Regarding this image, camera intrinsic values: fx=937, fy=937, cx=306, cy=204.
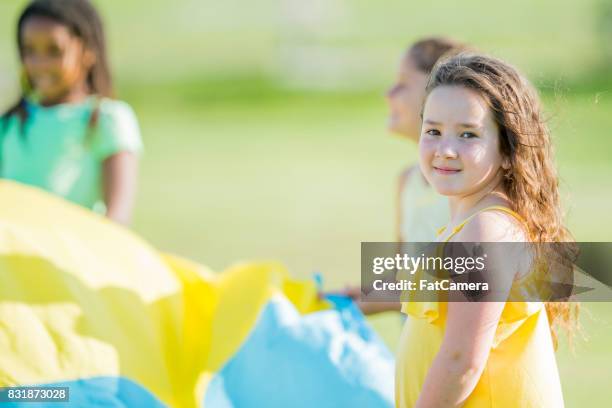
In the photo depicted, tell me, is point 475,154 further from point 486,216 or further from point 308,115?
point 308,115

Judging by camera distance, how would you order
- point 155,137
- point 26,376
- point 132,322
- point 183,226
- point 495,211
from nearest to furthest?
point 495,211, point 26,376, point 132,322, point 183,226, point 155,137

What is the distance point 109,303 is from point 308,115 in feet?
34.4

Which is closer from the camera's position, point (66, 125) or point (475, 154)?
point (475, 154)

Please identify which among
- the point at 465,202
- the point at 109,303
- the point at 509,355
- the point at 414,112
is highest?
the point at 414,112

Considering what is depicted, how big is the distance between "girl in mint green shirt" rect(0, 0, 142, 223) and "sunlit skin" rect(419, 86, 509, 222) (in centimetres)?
172

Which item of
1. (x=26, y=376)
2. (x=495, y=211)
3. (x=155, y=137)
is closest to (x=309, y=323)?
(x=26, y=376)

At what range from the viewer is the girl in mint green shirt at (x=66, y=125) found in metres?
3.23

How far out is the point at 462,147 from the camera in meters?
1.76

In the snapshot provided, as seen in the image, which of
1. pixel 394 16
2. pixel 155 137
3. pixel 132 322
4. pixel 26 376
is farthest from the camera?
pixel 394 16

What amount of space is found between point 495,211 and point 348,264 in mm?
3726

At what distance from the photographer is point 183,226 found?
21.1 feet

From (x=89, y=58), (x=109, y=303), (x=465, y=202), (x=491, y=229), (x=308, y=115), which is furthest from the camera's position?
(x=308, y=115)

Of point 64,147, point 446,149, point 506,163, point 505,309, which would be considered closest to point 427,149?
point 446,149

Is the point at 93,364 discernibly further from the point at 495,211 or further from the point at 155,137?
the point at 155,137
